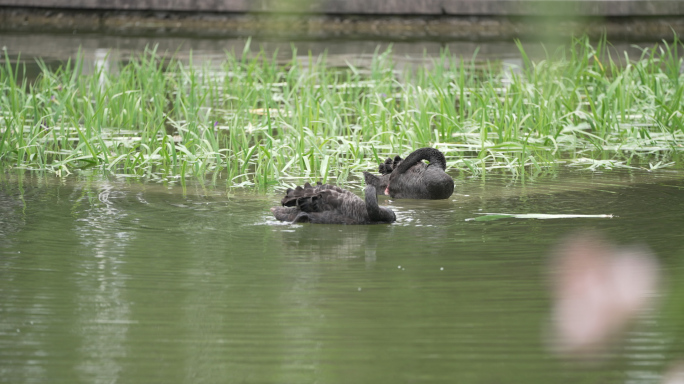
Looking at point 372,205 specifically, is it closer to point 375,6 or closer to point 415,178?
point 415,178

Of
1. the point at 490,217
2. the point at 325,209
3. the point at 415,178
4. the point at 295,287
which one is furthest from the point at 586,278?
the point at 415,178

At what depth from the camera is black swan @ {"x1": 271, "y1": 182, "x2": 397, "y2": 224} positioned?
5180 mm

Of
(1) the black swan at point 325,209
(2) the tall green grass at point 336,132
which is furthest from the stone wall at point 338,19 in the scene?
(1) the black swan at point 325,209

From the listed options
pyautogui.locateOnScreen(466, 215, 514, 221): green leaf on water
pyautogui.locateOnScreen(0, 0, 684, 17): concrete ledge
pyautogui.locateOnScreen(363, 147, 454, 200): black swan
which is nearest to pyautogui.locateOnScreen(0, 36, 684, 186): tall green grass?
pyautogui.locateOnScreen(363, 147, 454, 200): black swan

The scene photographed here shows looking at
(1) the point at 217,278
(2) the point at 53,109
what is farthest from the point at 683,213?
(2) the point at 53,109

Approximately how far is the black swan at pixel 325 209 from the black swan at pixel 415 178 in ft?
2.14

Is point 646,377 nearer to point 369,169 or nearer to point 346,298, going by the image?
point 346,298

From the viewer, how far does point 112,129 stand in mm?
8172

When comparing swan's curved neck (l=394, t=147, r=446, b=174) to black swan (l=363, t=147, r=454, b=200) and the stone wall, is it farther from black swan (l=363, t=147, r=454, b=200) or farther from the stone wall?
the stone wall

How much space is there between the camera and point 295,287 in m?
3.93

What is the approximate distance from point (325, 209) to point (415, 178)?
923 mm

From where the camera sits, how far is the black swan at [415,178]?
5871 millimetres

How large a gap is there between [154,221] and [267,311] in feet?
5.94

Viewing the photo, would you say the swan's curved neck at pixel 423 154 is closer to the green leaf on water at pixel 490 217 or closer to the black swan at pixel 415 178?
Result: the black swan at pixel 415 178
